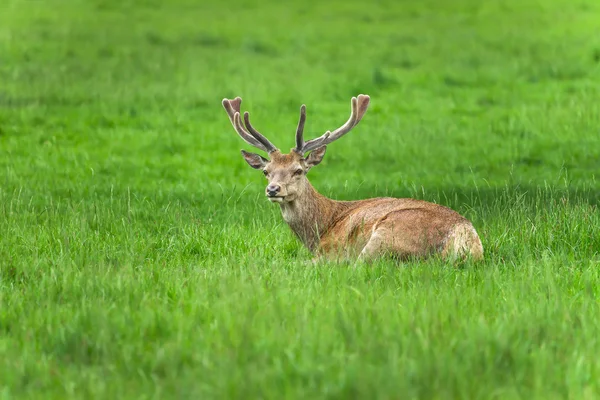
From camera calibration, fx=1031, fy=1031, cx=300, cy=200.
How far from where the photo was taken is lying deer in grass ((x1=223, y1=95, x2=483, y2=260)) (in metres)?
8.45

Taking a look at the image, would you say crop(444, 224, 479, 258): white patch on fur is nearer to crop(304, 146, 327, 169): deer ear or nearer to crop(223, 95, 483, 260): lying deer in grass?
crop(223, 95, 483, 260): lying deer in grass

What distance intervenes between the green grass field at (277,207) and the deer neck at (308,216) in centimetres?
28

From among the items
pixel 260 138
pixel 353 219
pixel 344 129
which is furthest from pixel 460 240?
pixel 260 138

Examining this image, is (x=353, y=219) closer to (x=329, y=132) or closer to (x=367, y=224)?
(x=367, y=224)

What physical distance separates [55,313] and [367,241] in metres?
3.54

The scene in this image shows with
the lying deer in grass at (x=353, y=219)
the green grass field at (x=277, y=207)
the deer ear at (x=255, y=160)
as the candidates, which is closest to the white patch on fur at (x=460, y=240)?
the lying deer in grass at (x=353, y=219)

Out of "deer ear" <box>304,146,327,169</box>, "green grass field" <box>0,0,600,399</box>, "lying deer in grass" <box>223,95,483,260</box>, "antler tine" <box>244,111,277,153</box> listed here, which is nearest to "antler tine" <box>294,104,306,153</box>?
"lying deer in grass" <box>223,95,483,260</box>

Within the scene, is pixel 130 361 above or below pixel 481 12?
below

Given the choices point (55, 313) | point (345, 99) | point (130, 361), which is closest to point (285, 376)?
point (130, 361)

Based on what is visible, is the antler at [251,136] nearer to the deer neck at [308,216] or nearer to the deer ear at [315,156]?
the deer ear at [315,156]

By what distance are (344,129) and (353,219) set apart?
3.44 ft

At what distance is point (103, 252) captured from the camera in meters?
8.38

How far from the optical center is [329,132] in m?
10.0

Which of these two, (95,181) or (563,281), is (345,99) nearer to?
(95,181)
